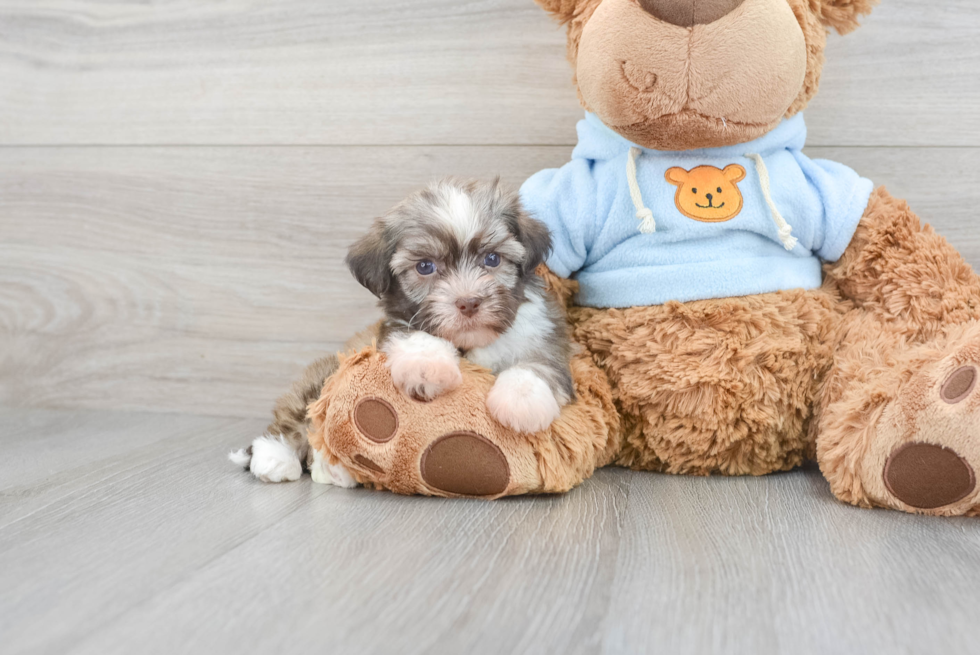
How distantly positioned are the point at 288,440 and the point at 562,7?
108cm

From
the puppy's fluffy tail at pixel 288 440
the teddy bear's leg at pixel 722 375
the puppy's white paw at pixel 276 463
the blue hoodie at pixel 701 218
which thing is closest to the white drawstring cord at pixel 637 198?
the blue hoodie at pixel 701 218

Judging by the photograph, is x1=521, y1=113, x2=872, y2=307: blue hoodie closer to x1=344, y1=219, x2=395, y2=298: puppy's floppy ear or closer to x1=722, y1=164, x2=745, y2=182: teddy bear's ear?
x1=722, y1=164, x2=745, y2=182: teddy bear's ear

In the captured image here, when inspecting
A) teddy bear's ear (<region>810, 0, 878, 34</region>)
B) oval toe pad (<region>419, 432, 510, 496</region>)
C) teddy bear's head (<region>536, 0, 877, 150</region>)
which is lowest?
oval toe pad (<region>419, 432, 510, 496</region>)

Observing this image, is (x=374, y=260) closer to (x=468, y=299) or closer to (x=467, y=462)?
(x=468, y=299)

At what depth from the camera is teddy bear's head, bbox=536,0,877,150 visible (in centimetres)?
143

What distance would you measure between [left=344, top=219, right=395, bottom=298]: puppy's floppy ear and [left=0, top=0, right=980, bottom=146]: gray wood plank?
2.24 feet

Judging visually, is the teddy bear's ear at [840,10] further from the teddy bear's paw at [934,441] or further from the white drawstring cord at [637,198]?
the teddy bear's paw at [934,441]

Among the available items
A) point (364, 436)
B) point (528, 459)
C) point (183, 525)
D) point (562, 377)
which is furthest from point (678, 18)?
point (183, 525)

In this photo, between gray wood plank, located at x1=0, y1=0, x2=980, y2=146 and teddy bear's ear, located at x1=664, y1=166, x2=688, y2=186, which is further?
gray wood plank, located at x1=0, y1=0, x2=980, y2=146

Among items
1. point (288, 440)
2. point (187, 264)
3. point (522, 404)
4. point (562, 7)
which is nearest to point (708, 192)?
point (562, 7)

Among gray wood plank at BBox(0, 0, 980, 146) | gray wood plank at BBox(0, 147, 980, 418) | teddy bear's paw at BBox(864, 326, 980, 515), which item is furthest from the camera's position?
gray wood plank at BBox(0, 147, 980, 418)

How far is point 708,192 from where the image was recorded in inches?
63.6

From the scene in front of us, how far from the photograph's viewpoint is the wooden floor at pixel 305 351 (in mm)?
1003

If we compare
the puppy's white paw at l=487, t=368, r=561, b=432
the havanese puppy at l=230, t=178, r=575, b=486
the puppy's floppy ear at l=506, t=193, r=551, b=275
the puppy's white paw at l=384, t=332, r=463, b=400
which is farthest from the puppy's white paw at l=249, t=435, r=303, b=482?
the puppy's floppy ear at l=506, t=193, r=551, b=275
